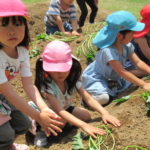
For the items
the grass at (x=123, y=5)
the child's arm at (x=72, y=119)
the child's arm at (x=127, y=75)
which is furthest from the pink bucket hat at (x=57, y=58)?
the grass at (x=123, y=5)

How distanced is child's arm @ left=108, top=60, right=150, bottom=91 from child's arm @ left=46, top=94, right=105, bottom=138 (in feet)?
2.93

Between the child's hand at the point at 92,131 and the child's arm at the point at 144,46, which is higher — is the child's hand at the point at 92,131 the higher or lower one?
the lower one

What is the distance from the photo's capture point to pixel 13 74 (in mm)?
2508

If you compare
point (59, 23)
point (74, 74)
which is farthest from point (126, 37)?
point (59, 23)

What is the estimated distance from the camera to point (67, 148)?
265 cm

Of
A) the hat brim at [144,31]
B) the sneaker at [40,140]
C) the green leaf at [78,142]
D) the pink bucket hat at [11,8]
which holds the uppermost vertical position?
the pink bucket hat at [11,8]

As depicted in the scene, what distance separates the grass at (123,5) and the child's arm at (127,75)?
614 cm

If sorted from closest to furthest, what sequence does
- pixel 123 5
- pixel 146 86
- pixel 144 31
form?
1. pixel 146 86
2. pixel 144 31
3. pixel 123 5

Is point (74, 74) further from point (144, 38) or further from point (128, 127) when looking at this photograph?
point (144, 38)

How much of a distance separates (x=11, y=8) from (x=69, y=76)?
100cm

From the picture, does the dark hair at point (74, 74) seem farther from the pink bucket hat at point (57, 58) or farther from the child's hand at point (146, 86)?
the child's hand at point (146, 86)

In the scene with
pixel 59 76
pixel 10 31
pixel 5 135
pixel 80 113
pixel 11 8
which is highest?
pixel 11 8

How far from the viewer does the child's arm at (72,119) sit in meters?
2.59

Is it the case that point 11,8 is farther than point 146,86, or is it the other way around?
point 146,86
